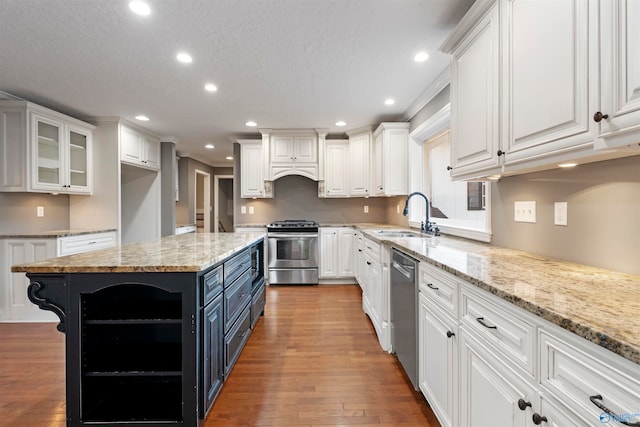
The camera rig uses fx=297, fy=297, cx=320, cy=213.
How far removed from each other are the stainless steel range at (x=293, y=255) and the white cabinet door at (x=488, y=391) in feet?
11.0

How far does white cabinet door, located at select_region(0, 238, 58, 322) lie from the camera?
3105 millimetres

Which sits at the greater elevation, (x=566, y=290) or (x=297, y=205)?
(x=297, y=205)

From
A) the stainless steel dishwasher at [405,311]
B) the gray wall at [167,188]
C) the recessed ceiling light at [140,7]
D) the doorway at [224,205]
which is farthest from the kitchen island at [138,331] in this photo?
the doorway at [224,205]

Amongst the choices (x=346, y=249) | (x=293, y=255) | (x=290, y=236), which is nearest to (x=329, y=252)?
(x=346, y=249)

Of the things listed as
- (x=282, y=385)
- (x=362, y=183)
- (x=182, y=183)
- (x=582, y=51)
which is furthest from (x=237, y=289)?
(x=182, y=183)

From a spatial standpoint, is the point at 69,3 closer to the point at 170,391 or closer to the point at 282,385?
the point at 170,391

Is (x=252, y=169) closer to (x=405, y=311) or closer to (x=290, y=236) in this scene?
(x=290, y=236)

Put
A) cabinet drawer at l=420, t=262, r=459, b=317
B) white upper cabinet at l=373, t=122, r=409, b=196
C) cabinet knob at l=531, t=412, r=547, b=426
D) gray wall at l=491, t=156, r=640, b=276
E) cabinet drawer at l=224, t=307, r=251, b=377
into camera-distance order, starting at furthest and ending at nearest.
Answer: white upper cabinet at l=373, t=122, r=409, b=196
cabinet drawer at l=224, t=307, r=251, b=377
cabinet drawer at l=420, t=262, r=459, b=317
gray wall at l=491, t=156, r=640, b=276
cabinet knob at l=531, t=412, r=547, b=426

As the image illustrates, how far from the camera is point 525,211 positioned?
1.73 meters

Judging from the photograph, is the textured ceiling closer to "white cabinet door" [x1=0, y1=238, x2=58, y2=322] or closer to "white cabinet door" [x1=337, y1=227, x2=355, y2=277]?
"white cabinet door" [x1=0, y1=238, x2=58, y2=322]

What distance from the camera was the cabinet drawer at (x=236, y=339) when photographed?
194 cm

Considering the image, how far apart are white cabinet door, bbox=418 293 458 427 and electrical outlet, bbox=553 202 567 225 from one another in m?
0.75

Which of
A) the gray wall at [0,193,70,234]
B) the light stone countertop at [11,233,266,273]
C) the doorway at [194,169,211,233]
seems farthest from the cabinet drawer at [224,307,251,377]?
the doorway at [194,169,211,233]

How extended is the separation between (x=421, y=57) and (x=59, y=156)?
13.6 ft
